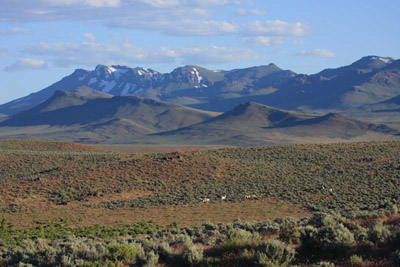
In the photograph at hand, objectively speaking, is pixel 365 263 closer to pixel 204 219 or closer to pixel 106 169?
pixel 204 219

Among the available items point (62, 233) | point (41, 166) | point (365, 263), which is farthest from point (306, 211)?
point (41, 166)

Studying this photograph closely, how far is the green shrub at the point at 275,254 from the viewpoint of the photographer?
11.3 meters

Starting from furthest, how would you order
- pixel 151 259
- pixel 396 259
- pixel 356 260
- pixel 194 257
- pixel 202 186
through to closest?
1. pixel 202 186
2. pixel 151 259
3. pixel 194 257
4. pixel 356 260
5. pixel 396 259

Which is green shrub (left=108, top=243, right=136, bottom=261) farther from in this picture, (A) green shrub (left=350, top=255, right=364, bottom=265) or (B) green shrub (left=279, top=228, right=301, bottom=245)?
(A) green shrub (left=350, top=255, right=364, bottom=265)

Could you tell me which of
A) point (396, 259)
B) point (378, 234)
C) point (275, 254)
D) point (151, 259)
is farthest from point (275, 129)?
point (396, 259)

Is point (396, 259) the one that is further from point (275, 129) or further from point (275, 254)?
point (275, 129)

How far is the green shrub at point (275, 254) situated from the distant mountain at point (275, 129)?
417 feet

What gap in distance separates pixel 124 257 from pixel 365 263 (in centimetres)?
550

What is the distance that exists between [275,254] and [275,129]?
522ft

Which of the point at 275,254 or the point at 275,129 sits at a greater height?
the point at 275,254

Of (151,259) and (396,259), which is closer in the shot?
(396,259)

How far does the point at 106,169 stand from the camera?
4459cm

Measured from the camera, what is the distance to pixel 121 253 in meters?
12.9

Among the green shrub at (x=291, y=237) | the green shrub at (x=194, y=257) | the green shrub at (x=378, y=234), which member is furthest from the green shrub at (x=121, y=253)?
the green shrub at (x=378, y=234)
